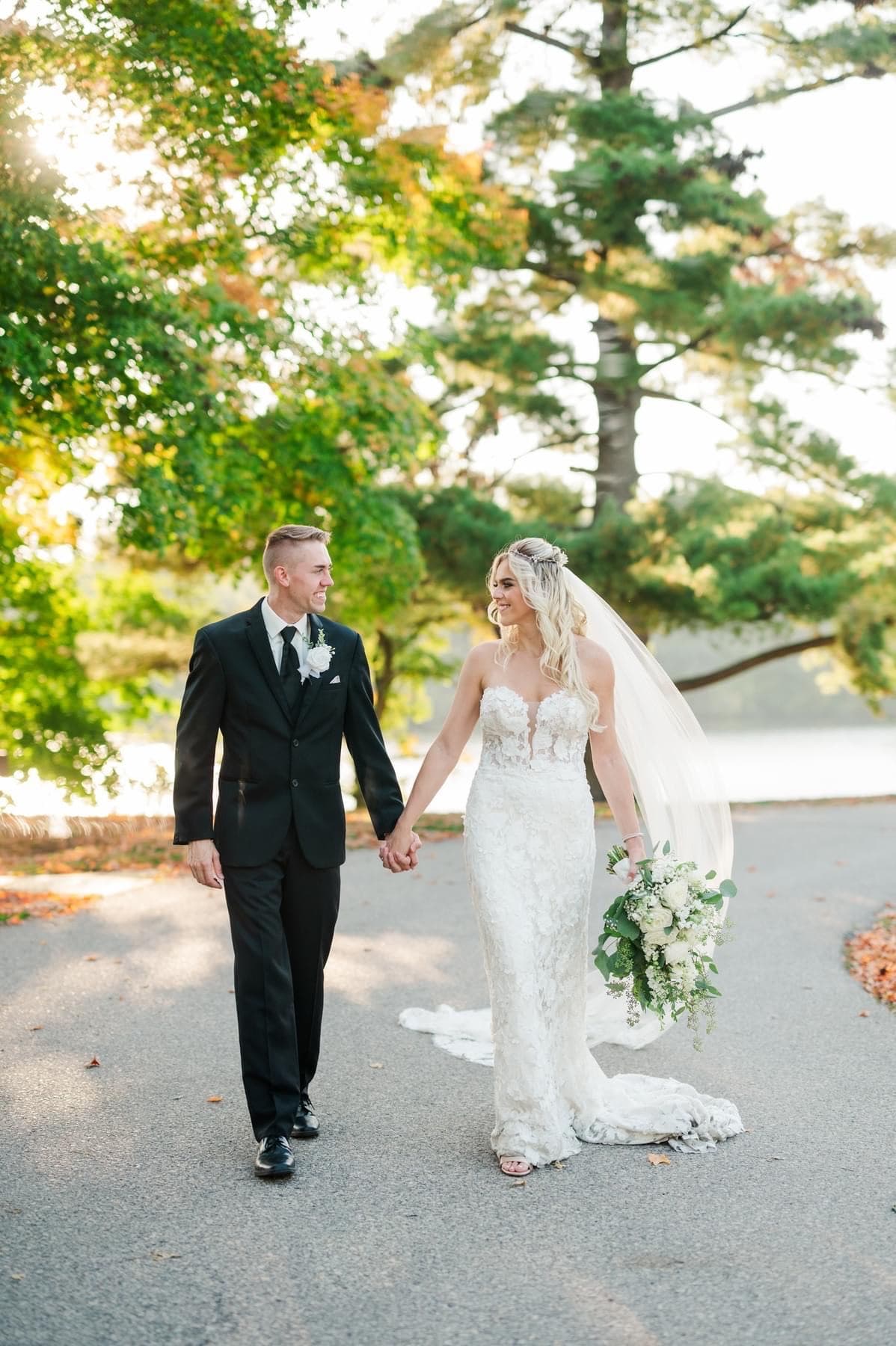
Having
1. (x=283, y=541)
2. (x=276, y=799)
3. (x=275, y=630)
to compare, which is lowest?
(x=276, y=799)

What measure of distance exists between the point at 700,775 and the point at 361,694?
1.68 metres

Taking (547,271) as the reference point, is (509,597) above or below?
below

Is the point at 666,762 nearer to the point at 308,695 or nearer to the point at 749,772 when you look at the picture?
the point at 308,695

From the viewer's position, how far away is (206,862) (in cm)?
471

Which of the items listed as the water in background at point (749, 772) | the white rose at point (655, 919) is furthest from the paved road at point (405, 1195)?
the water in background at point (749, 772)

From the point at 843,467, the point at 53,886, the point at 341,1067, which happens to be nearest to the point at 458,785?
the point at 843,467

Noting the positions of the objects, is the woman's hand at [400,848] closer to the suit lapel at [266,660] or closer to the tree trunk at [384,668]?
the suit lapel at [266,660]

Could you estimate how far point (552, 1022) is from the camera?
4996mm

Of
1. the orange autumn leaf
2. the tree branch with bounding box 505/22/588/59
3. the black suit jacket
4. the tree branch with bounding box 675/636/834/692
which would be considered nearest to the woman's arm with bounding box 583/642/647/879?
the black suit jacket

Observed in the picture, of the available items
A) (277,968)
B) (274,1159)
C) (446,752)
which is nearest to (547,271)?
(446,752)

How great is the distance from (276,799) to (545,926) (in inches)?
44.2

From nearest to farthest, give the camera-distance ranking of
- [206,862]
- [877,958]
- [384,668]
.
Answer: [206,862]
[877,958]
[384,668]

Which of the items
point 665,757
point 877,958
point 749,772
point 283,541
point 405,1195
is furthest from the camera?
point 749,772

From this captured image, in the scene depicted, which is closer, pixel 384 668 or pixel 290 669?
pixel 290 669
